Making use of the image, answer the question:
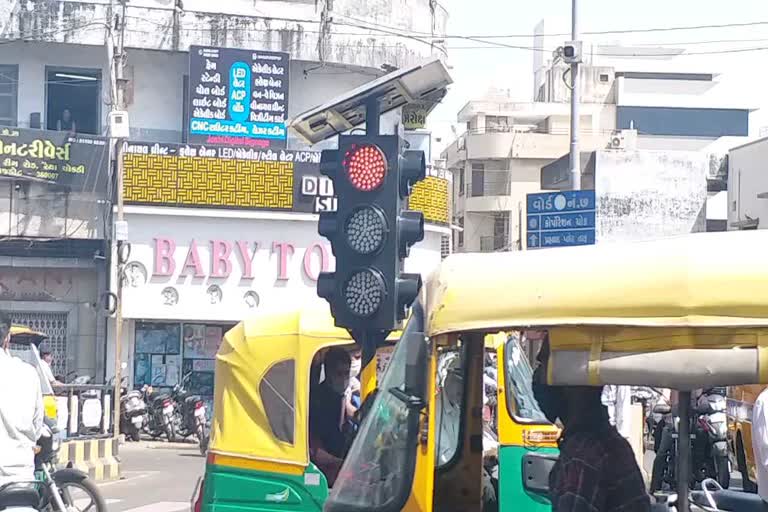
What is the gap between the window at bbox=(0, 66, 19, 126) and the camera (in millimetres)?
27822

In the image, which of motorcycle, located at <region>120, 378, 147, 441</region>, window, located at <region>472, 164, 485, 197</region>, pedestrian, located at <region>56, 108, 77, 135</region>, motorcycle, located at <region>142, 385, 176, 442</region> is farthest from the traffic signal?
window, located at <region>472, 164, 485, 197</region>

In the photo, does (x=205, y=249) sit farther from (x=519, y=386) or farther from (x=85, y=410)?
(x=519, y=386)

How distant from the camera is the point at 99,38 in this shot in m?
28.1

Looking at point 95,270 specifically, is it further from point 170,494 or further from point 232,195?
point 170,494

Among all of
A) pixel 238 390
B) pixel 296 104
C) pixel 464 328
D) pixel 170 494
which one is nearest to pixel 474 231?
pixel 296 104

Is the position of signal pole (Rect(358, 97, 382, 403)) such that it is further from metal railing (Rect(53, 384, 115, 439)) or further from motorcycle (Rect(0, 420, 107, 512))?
metal railing (Rect(53, 384, 115, 439))

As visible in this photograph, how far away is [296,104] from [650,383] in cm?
2562

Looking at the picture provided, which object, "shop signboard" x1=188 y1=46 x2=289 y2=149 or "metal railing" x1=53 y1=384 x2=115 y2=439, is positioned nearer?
"metal railing" x1=53 y1=384 x2=115 y2=439

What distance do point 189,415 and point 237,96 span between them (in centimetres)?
750

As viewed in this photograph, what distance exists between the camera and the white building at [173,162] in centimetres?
2769

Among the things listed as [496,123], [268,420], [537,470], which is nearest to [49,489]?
[268,420]

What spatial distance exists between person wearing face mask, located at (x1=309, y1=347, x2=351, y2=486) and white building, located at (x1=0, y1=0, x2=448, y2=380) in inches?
733

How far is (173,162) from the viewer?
27797mm

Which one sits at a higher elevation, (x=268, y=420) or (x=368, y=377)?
(x=368, y=377)
